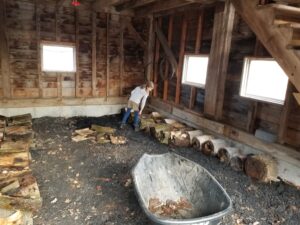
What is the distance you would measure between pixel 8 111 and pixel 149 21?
4623 millimetres

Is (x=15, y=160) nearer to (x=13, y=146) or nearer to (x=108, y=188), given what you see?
(x=13, y=146)

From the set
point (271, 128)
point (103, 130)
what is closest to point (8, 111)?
point (103, 130)

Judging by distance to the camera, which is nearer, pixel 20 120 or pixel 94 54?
pixel 20 120

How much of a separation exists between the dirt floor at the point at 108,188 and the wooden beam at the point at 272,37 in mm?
1858

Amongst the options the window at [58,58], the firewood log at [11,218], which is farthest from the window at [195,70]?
the firewood log at [11,218]

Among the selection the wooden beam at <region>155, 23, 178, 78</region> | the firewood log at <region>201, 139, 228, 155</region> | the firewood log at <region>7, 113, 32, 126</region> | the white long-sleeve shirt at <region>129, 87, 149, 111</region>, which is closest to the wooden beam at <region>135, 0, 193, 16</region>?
the wooden beam at <region>155, 23, 178, 78</region>

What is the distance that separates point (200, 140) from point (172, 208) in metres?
2.21

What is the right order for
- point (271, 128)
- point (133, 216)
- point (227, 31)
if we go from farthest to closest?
point (227, 31) < point (271, 128) < point (133, 216)

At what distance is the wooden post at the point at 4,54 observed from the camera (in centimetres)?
565

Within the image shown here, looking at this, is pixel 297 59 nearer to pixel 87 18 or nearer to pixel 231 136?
pixel 231 136

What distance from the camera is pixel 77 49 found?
6566mm

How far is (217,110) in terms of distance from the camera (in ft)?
16.5

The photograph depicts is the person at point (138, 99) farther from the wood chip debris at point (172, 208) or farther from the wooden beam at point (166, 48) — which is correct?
the wood chip debris at point (172, 208)

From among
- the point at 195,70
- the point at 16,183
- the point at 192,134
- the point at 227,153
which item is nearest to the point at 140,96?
the point at 195,70
